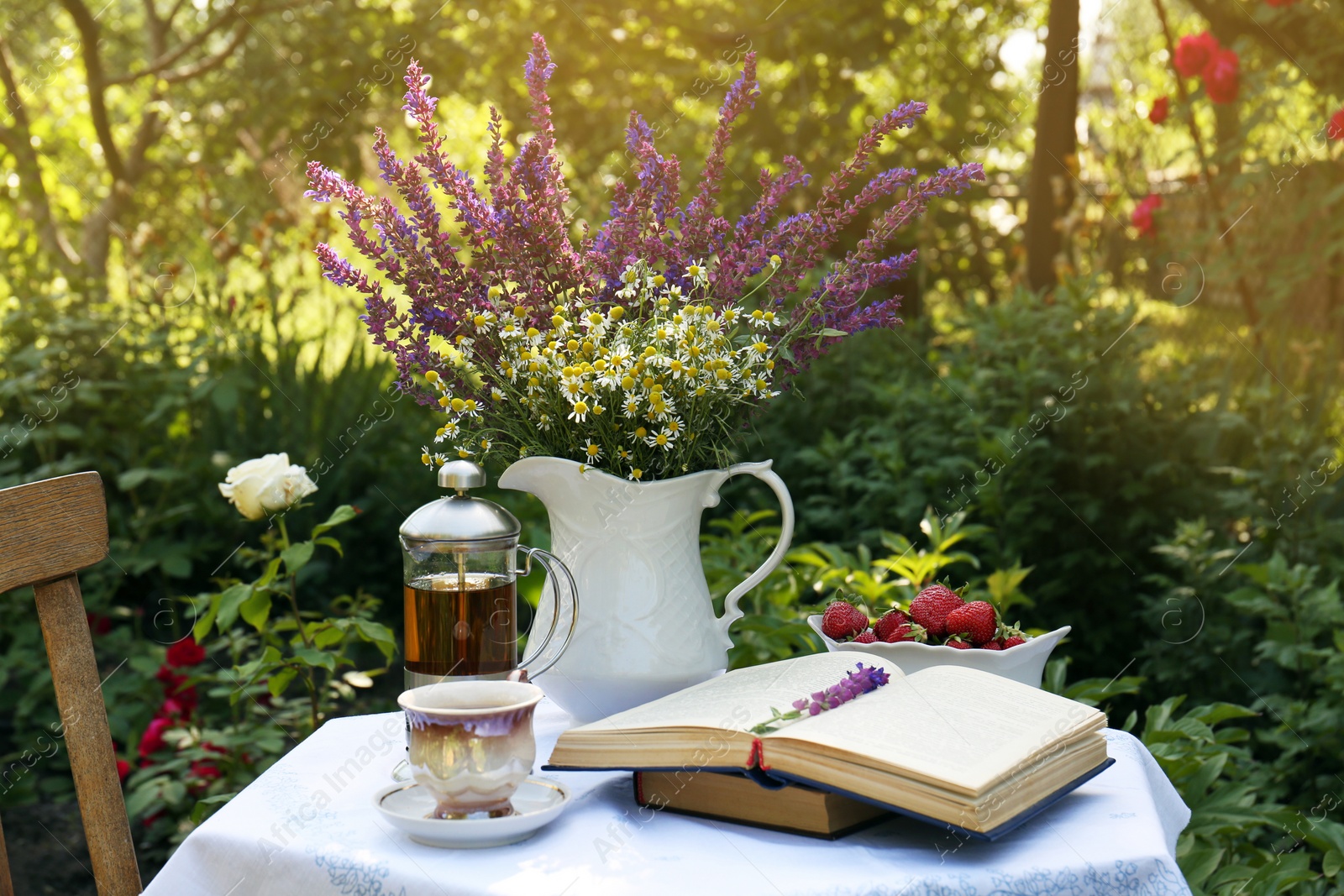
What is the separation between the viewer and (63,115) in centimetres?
787

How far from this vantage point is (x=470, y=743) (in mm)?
889

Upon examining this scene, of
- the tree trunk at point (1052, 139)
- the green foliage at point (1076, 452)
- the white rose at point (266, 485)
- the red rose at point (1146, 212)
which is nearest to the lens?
the white rose at point (266, 485)

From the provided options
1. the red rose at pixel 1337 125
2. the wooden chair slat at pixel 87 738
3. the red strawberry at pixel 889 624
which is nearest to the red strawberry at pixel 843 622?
the red strawberry at pixel 889 624

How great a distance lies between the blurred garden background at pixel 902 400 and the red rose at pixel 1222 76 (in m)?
0.01

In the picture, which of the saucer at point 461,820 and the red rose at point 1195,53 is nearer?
the saucer at point 461,820

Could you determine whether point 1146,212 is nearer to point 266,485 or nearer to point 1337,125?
point 1337,125

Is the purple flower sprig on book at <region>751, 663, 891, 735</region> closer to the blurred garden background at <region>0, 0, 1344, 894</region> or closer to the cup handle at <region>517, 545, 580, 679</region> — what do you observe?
the cup handle at <region>517, 545, 580, 679</region>

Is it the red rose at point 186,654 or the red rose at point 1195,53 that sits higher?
the red rose at point 1195,53

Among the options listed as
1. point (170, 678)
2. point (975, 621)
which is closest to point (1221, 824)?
point (975, 621)

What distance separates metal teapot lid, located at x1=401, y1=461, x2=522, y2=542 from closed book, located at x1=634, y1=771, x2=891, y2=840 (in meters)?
0.29

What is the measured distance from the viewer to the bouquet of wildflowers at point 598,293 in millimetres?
1187

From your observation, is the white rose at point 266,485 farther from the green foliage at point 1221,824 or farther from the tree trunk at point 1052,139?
the tree trunk at point 1052,139

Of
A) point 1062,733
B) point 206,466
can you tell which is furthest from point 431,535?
point 206,466

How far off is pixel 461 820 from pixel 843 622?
56 centimetres
